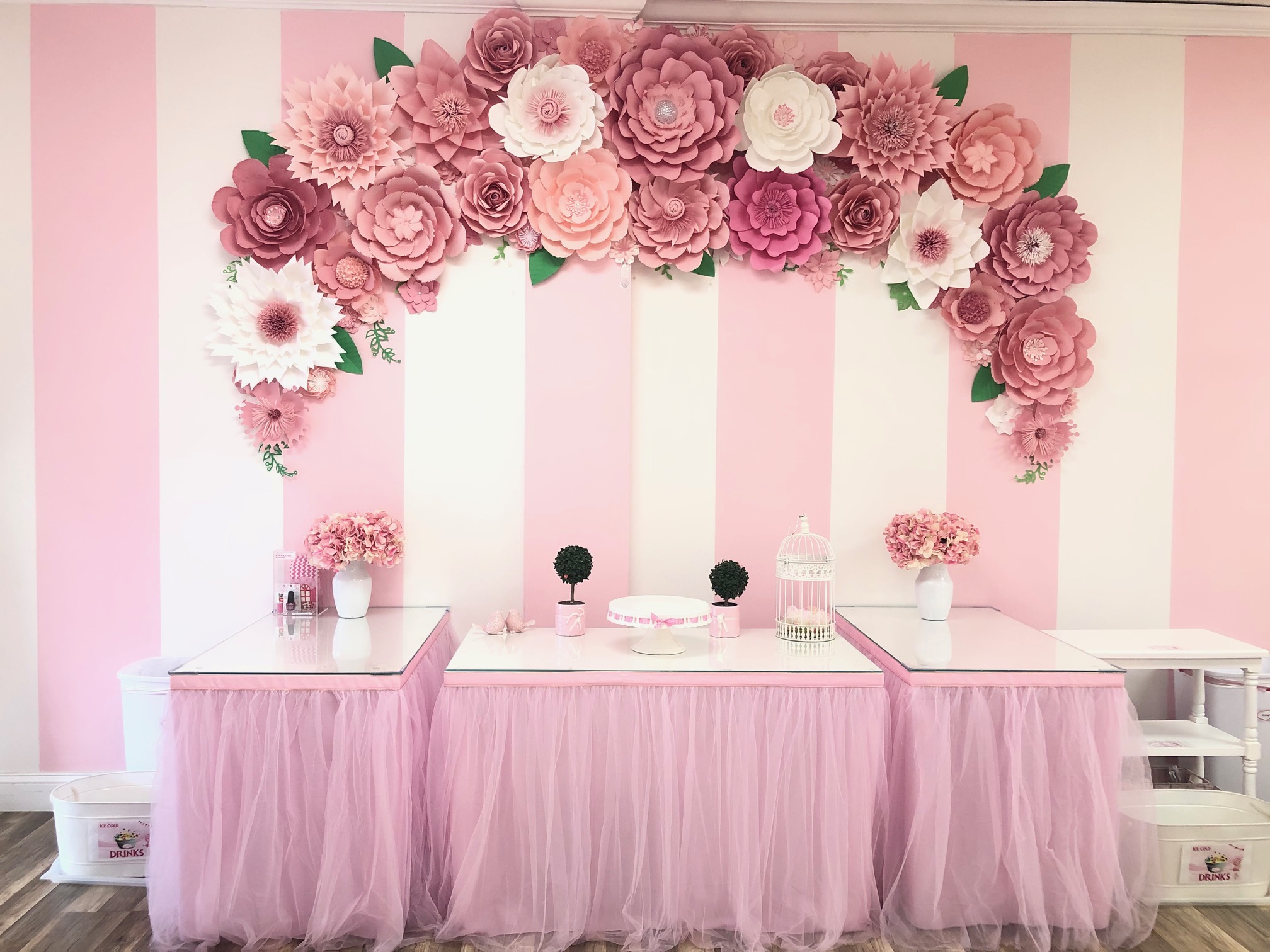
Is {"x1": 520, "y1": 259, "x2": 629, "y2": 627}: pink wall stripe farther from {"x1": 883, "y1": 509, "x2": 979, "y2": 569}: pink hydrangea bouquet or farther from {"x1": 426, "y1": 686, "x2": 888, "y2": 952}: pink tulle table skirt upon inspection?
{"x1": 883, "y1": 509, "x2": 979, "y2": 569}: pink hydrangea bouquet

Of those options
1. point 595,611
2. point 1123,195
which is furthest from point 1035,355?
point 595,611

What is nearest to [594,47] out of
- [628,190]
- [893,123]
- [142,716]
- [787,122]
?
[628,190]

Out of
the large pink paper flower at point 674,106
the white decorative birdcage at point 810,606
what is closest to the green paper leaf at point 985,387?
the white decorative birdcage at point 810,606

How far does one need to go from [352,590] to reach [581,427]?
904 millimetres

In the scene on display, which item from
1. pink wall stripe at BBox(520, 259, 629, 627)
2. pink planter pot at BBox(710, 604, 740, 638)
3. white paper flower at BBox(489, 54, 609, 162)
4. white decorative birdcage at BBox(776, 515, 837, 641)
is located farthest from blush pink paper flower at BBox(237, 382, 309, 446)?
white decorative birdcage at BBox(776, 515, 837, 641)

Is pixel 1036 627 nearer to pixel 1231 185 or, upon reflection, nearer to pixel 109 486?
pixel 1231 185

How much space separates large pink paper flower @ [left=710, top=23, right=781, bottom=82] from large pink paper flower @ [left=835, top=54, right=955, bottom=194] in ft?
0.94

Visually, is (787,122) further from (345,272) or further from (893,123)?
(345,272)

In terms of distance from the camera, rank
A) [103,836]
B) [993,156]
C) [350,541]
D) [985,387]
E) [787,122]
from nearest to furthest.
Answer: [103,836], [350,541], [787,122], [993,156], [985,387]

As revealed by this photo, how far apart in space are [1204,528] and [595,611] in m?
2.16

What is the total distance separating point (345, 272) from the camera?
271 cm

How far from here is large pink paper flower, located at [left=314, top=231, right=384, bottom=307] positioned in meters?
2.71

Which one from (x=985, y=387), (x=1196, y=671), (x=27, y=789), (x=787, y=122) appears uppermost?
(x=787, y=122)

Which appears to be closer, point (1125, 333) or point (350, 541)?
point (350, 541)
